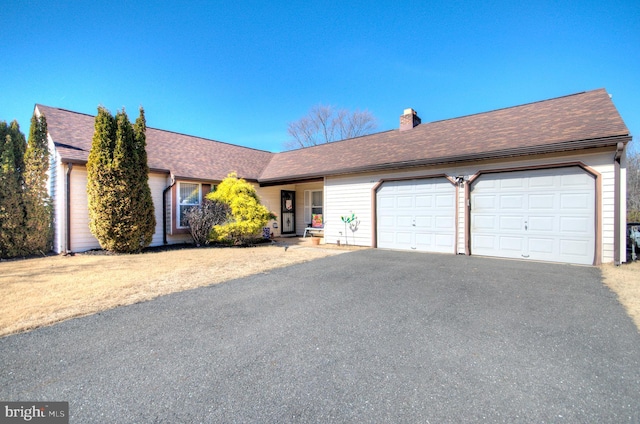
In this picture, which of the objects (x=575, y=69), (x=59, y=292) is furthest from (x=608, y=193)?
(x=59, y=292)

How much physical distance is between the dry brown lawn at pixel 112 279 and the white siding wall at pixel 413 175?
1.43 metres

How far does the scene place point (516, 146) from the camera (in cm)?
831

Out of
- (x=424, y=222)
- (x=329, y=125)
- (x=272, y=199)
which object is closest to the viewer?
(x=424, y=222)

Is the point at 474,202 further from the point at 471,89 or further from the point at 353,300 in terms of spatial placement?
the point at 471,89

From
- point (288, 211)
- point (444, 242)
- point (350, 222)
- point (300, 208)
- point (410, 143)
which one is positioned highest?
point (410, 143)

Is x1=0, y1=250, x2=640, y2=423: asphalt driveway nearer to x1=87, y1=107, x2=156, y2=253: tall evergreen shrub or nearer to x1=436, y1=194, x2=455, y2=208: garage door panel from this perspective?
x1=436, y1=194, x2=455, y2=208: garage door panel

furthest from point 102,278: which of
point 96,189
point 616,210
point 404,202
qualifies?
point 616,210

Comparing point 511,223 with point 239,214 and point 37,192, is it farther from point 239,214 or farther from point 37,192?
point 37,192

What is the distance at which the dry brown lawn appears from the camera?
4.07m

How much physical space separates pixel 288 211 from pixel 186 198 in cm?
551

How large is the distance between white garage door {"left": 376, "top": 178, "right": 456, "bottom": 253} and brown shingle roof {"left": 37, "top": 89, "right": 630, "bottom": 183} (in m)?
0.85

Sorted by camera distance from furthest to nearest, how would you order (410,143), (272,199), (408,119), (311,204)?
(311,204) < (272,199) < (408,119) < (410,143)

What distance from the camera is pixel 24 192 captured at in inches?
354

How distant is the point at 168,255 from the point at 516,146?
425 inches
